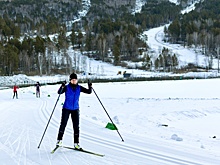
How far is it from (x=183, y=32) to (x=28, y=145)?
384 feet

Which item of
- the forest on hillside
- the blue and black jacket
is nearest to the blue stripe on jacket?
the blue and black jacket

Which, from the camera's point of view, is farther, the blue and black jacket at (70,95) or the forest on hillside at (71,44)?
the forest on hillside at (71,44)

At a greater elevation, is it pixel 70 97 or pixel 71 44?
pixel 71 44

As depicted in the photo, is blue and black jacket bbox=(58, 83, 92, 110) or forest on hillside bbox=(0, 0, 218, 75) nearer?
blue and black jacket bbox=(58, 83, 92, 110)

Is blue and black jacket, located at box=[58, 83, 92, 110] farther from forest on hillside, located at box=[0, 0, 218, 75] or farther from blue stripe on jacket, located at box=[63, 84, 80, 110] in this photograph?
forest on hillside, located at box=[0, 0, 218, 75]

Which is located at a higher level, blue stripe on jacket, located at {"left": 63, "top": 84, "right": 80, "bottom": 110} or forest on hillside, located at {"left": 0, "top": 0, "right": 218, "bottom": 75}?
forest on hillside, located at {"left": 0, "top": 0, "right": 218, "bottom": 75}

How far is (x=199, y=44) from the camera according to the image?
107 meters

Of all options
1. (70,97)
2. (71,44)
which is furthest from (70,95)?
(71,44)

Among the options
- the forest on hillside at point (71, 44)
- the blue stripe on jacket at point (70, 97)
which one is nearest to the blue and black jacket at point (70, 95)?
the blue stripe on jacket at point (70, 97)

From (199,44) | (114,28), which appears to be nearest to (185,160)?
(199,44)

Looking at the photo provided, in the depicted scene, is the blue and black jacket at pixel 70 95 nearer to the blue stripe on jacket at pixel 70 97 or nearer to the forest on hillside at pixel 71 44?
the blue stripe on jacket at pixel 70 97

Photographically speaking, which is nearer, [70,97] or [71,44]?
[70,97]

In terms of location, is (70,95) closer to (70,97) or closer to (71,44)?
(70,97)

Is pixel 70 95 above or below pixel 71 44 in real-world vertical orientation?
below
